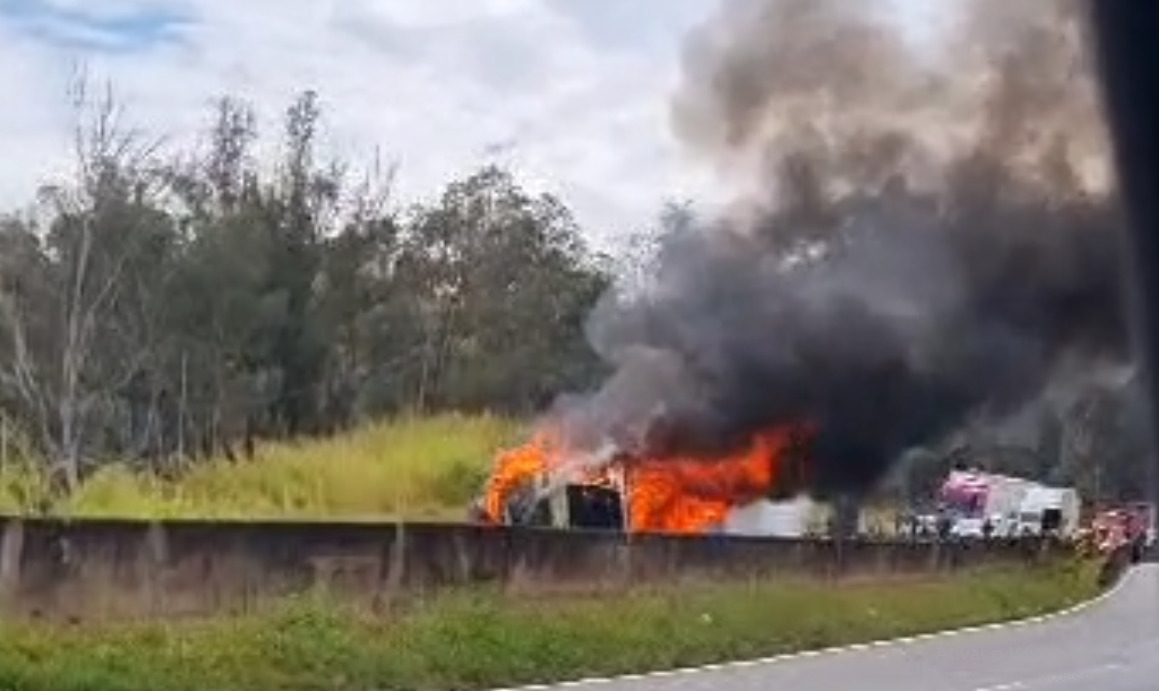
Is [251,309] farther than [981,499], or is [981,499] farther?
[981,499]

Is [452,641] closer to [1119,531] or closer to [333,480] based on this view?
[333,480]

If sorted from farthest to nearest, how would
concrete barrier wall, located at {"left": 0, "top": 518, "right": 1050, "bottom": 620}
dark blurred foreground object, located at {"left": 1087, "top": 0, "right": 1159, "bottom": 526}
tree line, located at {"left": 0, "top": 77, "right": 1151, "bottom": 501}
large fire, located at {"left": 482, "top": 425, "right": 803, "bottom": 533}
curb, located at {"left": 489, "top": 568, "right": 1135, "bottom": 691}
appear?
tree line, located at {"left": 0, "top": 77, "right": 1151, "bottom": 501} < large fire, located at {"left": 482, "top": 425, "right": 803, "bottom": 533} < curb, located at {"left": 489, "top": 568, "right": 1135, "bottom": 691} < concrete barrier wall, located at {"left": 0, "top": 518, "right": 1050, "bottom": 620} < dark blurred foreground object, located at {"left": 1087, "top": 0, "right": 1159, "bottom": 526}

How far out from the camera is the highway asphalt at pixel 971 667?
77.4 ft

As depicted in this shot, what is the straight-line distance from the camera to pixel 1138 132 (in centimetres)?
691

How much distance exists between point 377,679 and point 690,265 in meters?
6.78

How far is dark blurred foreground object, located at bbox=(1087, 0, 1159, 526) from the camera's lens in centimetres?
→ 673

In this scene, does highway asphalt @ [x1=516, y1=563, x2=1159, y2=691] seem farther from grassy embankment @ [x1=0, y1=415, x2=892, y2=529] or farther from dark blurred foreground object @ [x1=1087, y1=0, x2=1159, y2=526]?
dark blurred foreground object @ [x1=1087, y1=0, x2=1159, y2=526]

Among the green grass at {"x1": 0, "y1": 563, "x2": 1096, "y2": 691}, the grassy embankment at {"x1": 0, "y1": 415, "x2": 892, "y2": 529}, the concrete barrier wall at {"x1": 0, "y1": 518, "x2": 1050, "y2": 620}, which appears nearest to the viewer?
the green grass at {"x1": 0, "y1": 563, "x2": 1096, "y2": 691}

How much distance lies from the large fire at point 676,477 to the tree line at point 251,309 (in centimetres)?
1773

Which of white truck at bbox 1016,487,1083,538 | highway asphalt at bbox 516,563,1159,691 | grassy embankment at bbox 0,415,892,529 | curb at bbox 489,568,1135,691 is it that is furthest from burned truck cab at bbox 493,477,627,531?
white truck at bbox 1016,487,1083,538

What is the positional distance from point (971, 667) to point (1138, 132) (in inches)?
821

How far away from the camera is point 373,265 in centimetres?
7075

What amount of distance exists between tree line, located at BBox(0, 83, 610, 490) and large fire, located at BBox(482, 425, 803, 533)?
1773 cm

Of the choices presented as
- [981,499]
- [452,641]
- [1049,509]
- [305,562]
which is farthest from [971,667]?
[981,499]
